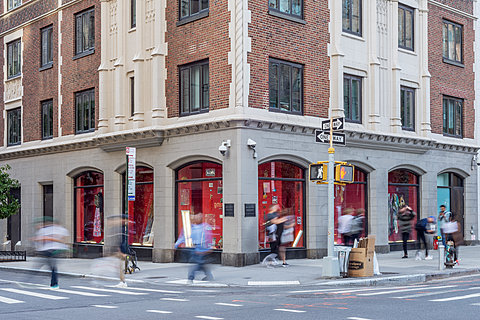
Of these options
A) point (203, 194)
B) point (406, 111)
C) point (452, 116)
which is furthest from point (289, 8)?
point (452, 116)

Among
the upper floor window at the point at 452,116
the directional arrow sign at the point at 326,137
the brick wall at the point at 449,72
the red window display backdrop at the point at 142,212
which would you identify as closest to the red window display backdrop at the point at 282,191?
the directional arrow sign at the point at 326,137

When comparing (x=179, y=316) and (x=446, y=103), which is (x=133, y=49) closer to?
(x=446, y=103)

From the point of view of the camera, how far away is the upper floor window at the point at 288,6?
22484 mm

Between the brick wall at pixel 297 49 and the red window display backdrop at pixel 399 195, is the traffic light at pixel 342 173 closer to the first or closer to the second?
the brick wall at pixel 297 49

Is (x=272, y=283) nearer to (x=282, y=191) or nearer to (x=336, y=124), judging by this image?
(x=336, y=124)

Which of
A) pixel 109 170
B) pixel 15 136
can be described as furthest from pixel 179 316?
pixel 15 136

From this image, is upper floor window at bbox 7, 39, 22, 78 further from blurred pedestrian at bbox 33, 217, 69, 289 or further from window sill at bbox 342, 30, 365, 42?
blurred pedestrian at bbox 33, 217, 69, 289

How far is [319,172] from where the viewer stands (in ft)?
58.6

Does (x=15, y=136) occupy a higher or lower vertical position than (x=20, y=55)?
lower

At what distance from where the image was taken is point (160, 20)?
78.7 feet

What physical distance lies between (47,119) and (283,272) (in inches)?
621

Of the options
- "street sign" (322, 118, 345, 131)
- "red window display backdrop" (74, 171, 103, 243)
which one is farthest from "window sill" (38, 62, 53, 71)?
"street sign" (322, 118, 345, 131)

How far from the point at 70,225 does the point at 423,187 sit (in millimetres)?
14642

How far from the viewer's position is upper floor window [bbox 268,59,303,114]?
22.4 metres
